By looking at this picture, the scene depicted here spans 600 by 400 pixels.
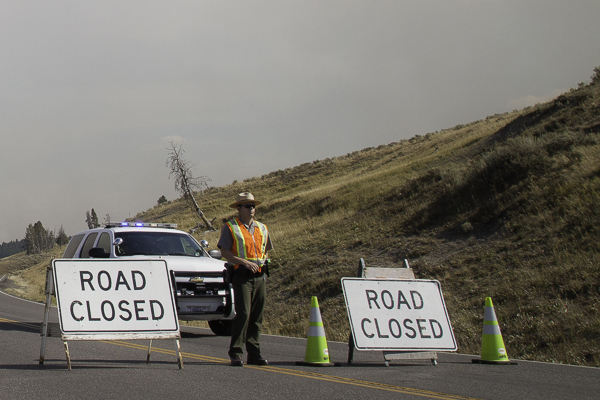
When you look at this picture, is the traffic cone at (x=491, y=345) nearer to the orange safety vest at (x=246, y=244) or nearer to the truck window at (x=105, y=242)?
the orange safety vest at (x=246, y=244)

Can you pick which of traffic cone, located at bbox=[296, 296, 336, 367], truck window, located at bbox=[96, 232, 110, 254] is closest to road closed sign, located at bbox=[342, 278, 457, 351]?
traffic cone, located at bbox=[296, 296, 336, 367]

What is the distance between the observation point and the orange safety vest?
8172 millimetres

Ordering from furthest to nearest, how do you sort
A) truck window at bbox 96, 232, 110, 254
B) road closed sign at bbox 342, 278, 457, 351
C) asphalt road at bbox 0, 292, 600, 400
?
truck window at bbox 96, 232, 110, 254 → road closed sign at bbox 342, 278, 457, 351 → asphalt road at bbox 0, 292, 600, 400

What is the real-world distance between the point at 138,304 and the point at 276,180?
64.7 m

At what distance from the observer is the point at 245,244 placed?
8.16 metres

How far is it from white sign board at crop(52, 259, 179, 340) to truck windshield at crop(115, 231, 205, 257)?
459cm

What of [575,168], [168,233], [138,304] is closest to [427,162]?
[575,168]

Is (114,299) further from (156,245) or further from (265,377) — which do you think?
(156,245)

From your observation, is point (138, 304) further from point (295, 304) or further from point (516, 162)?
point (516, 162)

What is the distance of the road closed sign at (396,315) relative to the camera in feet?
27.6

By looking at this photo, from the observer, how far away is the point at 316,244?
27219 mm

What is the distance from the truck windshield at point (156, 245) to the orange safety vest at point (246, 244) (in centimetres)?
474

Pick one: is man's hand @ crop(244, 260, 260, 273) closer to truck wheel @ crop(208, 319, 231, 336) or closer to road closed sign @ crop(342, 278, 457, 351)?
road closed sign @ crop(342, 278, 457, 351)

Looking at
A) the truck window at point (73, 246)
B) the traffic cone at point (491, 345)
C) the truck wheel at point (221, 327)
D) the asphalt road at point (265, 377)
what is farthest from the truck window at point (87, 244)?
the traffic cone at point (491, 345)
